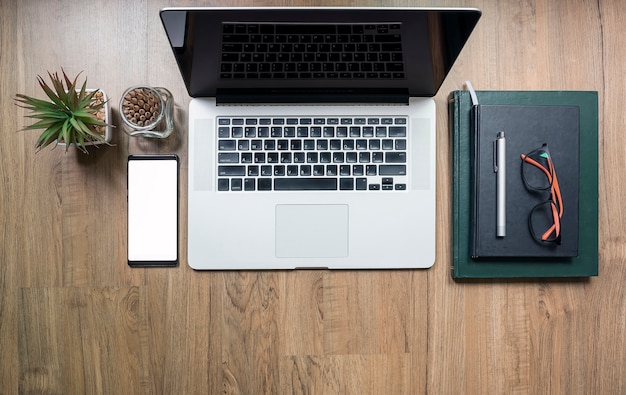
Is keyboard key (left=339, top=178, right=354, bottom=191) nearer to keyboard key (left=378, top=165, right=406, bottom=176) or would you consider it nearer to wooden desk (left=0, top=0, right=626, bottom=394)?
keyboard key (left=378, top=165, right=406, bottom=176)

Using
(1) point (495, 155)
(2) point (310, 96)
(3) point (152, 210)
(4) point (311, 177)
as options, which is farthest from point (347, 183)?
(3) point (152, 210)

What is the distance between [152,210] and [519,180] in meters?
0.74

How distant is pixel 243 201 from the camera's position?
826 mm

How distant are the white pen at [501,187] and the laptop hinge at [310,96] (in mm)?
202

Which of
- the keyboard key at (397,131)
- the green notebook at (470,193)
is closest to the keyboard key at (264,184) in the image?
the keyboard key at (397,131)

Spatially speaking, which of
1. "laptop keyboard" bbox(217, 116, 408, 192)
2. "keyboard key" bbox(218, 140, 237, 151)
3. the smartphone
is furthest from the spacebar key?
the smartphone

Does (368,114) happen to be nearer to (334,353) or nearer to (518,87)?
(518,87)

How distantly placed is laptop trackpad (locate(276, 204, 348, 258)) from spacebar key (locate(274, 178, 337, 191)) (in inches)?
1.3

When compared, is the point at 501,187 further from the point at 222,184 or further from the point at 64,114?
the point at 64,114

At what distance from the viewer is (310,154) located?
0.83m

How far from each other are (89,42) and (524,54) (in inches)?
35.5

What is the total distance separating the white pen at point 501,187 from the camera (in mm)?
809

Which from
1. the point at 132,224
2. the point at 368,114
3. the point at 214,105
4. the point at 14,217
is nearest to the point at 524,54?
the point at 368,114

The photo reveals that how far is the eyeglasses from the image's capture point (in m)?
0.81
